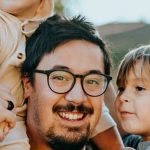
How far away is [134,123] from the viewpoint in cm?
246

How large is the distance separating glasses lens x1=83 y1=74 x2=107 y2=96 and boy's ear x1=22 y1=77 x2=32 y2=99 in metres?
0.24

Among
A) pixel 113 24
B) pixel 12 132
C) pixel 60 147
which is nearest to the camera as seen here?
pixel 12 132

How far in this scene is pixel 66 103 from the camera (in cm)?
232

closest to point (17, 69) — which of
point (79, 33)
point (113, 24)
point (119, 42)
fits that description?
point (79, 33)

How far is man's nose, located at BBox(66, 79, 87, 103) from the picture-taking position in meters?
2.31

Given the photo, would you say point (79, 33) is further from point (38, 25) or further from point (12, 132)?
point (12, 132)

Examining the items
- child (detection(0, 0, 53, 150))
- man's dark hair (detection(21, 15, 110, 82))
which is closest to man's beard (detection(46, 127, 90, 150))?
child (detection(0, 0, 53, 150))

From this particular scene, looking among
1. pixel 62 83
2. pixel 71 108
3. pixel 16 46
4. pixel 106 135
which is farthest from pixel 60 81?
pixel 106 135

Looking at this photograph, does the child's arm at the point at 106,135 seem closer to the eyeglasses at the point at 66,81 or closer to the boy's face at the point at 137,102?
the boy's face at the point at 137,102

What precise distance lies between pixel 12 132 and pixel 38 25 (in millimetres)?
492

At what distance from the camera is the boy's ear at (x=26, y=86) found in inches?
94.5

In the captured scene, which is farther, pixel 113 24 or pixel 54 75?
pixel 113 24

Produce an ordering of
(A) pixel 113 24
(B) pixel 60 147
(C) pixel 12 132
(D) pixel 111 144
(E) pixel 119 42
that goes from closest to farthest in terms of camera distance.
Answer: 1. (C) pixel 12 132
2. (B) pixel 60 147
3. (D) pixel 111 144
4. (E) pixel 119 42
5. (A) pixel 113 24

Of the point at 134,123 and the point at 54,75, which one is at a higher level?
the point at 54,75
